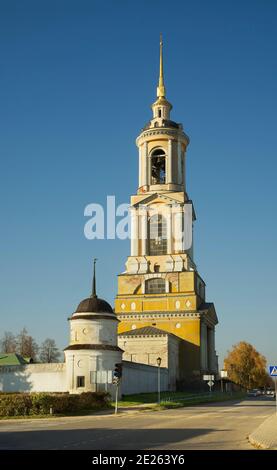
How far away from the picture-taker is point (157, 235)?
3406 inches

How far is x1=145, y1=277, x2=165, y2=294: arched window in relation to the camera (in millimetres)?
83250

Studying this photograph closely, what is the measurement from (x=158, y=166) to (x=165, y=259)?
50.4 feet

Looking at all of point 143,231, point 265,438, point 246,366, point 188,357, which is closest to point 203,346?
point 188,357

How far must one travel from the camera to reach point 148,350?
243ft

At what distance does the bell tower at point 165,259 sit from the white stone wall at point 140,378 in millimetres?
7346

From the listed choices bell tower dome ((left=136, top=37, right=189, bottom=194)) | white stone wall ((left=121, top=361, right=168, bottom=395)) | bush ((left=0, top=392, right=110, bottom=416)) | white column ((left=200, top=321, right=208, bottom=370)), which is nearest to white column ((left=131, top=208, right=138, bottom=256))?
bell tower dome ((left=136, top=37, right=189, bottom=194))

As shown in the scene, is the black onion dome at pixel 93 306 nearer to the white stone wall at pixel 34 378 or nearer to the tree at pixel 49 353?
the white stone wall at pixel 34 378

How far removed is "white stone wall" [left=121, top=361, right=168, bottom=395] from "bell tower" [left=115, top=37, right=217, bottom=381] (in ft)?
24.1

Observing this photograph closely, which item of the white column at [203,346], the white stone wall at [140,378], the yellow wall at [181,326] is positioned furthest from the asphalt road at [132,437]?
the white column at [203,346]

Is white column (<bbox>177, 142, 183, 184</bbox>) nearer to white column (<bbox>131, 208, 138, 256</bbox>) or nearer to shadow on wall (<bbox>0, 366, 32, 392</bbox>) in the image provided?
white column (<bbox>131, 208, 138, 256</bbox>)
